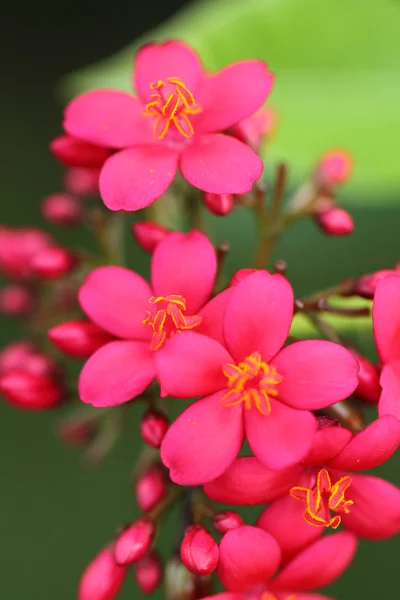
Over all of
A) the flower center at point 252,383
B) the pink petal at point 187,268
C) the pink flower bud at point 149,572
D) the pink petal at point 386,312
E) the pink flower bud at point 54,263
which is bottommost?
the pink flower bud at point 149,572

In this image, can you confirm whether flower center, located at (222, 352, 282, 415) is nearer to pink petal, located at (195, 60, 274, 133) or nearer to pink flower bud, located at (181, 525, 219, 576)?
pink flower bud, located at (181, 525, 219, 576)

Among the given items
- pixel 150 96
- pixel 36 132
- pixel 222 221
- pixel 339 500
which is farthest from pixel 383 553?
pixel 36 132

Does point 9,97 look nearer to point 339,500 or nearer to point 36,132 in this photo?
point 36,132

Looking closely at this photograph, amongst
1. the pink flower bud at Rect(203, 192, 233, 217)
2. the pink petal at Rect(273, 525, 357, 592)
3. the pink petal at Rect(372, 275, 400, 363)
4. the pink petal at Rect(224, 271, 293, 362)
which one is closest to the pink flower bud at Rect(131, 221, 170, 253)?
the pink flower bud at Rect(203, 192, 233, 217)

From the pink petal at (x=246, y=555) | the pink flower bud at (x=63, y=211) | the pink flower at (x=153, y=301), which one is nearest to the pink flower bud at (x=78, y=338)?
the pink flower at (x=153, y=301)

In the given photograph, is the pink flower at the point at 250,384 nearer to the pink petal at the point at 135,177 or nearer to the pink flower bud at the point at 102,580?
the pink petal at the point at 135,177

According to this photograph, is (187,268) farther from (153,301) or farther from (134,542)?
(134,542)
